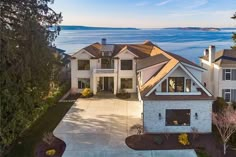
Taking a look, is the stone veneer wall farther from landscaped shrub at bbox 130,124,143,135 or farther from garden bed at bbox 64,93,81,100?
garden bed at bbox 64,93,81,100

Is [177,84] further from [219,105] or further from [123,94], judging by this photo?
[123,94]

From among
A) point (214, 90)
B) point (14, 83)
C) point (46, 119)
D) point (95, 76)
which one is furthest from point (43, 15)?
point (214, 90)

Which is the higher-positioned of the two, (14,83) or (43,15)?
(43,15)

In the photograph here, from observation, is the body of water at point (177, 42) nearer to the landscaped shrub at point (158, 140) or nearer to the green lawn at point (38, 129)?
the green lawn at point (38, 129)

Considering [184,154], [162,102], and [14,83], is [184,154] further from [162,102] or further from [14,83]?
[14,83]

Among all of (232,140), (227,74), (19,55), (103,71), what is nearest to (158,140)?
(232,140)
